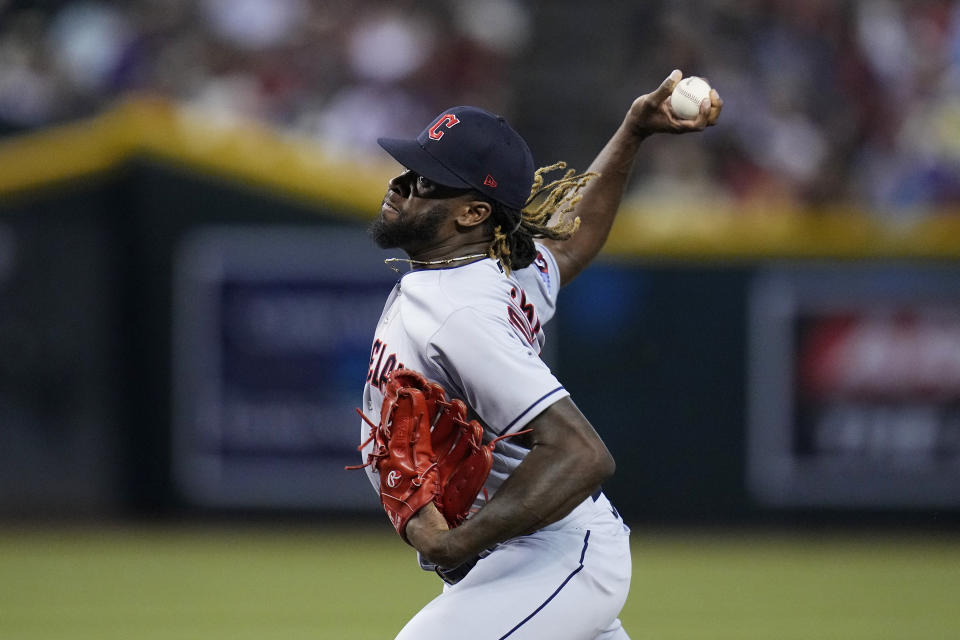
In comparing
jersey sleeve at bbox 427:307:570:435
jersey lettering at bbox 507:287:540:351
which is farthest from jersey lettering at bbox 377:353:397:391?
jersey lettering at bbox 507:287:540:351

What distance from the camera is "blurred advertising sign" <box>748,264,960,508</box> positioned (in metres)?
8.92

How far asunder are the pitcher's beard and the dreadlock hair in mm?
142

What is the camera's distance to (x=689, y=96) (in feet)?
12.7

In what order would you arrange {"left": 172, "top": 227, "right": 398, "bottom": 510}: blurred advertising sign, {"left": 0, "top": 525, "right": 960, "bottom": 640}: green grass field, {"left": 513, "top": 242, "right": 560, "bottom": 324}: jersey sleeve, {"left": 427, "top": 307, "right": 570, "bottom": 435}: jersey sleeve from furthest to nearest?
{"left": 172, "top": 227, "right": 398, "bottom": 510}: blurred advertising sign
{"left": 0, "top": 525, "right": 960, "bottom": 640}: green grass field
{"left": 513, "top": 242, "right": 560, "bottom": 324}: jersey sleeve
{"left": 427, "top": 307, "right": 570, "bottom": 435}: jersey sleeve

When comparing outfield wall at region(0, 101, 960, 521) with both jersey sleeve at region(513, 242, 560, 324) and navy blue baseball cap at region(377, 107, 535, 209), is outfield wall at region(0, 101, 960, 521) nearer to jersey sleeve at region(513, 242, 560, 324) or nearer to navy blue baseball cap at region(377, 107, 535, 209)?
jersey sleeve at region(513, 242, 560, 324)

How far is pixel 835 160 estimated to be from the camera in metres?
10.1

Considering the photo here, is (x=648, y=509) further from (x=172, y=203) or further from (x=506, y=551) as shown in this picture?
(x=506, y=551)

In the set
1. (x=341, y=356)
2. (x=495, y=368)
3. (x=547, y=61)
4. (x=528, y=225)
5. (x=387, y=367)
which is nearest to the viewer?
(x=495, y=368)

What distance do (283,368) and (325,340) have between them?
327mm

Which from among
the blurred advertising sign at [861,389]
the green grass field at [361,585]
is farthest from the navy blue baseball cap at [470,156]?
the blurred advertising sign at [861,389]

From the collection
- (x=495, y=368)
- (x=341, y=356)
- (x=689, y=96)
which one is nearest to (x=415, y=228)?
(x=495, y=368)

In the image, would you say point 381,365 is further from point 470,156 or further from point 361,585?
point 361,585

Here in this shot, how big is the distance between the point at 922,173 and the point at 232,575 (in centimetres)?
560

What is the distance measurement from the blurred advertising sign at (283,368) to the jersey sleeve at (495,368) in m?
6.01
